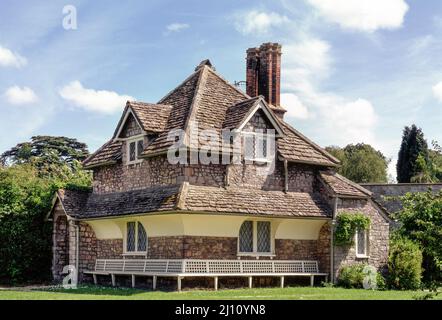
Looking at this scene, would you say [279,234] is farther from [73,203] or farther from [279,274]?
[73,203]

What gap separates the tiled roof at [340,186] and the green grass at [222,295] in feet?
14.9

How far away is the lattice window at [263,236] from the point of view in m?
30.5

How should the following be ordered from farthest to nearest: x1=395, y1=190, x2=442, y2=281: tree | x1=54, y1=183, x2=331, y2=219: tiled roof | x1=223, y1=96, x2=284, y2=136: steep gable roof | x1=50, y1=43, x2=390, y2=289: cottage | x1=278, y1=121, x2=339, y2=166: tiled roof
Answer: x1=278, y1=121, x2=339, y2=166: tiled roof < x1=223, y1=96, x2=284, y2=136: steep gable roof < x1=50, y1=43, x2=390, y2=289: cottage < x1=54, y1=183, x2=331, y2=219: tiled roof < x1=395, y1=190, x2=442, y2=281: tree

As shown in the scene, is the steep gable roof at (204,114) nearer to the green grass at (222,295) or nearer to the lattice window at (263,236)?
the lattice window at (263,236)

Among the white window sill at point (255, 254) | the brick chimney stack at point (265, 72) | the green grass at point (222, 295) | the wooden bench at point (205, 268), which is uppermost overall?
the brick chimney stack at point (265, 72)

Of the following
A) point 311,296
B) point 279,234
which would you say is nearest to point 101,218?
point 279,234

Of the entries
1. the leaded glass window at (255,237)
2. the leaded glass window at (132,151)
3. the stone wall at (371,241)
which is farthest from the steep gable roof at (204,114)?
the leaded glass window at (255,237)

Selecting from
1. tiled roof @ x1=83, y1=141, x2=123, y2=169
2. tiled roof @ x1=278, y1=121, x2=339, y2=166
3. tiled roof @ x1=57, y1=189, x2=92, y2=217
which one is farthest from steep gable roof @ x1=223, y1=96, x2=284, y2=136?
tiled roof @ x1=57, y1=189, x2=92, y2=217

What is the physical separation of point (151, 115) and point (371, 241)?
424 inches

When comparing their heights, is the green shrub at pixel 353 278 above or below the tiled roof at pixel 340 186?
below

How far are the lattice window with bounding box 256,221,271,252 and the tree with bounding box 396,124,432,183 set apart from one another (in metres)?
39.8

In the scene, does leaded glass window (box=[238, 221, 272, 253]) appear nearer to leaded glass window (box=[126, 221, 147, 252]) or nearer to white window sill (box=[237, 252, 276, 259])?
white window sill (box=[237, 252, 276, 259])

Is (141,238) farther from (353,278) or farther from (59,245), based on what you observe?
(353,278)

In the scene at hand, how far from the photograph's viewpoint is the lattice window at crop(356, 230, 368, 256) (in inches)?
1270
